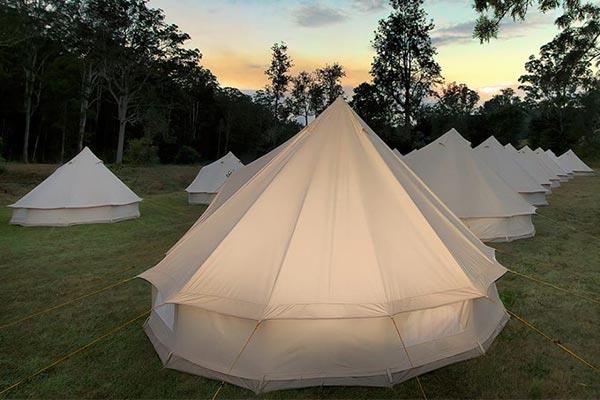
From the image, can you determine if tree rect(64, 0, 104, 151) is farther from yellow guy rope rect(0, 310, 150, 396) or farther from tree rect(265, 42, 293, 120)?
yellow guy rope rect(0, 310, 150, 396)

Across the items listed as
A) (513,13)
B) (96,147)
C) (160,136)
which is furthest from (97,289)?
(96,147)

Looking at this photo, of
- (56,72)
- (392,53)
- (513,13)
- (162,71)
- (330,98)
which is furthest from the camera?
(330,98)

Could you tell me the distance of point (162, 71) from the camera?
32.4 m

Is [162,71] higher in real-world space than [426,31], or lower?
lower

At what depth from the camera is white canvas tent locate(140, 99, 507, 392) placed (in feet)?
13.1

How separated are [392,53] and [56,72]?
→ 24.3 m

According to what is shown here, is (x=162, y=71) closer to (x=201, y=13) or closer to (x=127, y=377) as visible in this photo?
(x=201, y=13)

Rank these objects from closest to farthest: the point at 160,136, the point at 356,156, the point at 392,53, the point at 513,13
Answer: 1. the point at 356,156
2. the point at 513,13
3. the point at 392,53
4. the point at 160,136

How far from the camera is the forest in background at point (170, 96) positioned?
28.8 metres

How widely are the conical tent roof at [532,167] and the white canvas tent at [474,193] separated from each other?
1131 centimetres

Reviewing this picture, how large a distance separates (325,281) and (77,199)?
11195mm

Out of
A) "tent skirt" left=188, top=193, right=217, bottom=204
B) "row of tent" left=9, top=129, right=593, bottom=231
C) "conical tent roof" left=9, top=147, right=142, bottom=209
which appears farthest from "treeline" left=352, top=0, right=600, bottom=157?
"conical tent roof" left=9, top=147, right=142, bottom=209

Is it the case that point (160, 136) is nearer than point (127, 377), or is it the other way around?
point (127, 377)

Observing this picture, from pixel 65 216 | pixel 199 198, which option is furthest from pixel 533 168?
pixel 65 216
